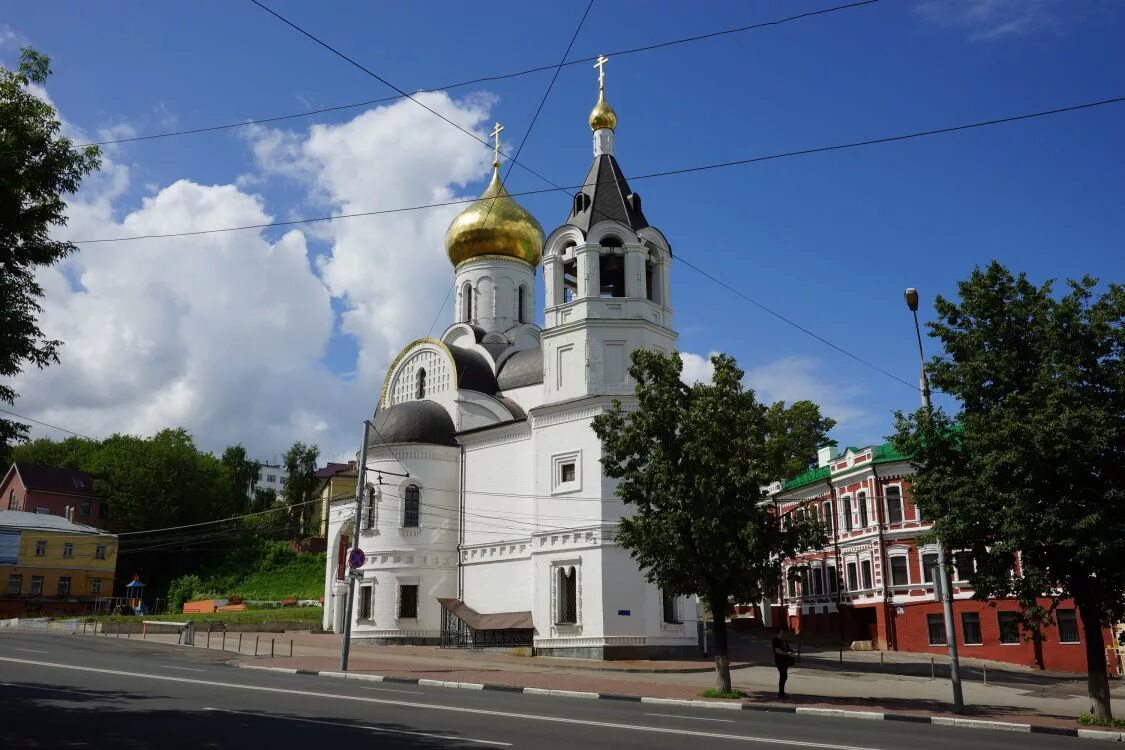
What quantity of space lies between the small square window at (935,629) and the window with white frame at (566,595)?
1311 cm

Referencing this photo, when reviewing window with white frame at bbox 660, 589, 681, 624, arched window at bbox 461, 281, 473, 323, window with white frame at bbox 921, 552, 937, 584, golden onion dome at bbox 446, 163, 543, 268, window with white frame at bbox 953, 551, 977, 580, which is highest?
golden onion dome at bbox 446, 163, 543, 268

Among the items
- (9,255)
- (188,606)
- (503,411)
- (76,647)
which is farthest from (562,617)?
(188,606)

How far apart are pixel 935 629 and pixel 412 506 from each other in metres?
19.3

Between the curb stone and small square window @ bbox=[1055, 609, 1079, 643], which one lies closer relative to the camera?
the curb stone

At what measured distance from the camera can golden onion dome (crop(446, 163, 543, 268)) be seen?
133 feet

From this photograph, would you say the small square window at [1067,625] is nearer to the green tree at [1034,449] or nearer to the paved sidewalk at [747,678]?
the paved sidewalk at [747,678]

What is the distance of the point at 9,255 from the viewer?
36.5 feet

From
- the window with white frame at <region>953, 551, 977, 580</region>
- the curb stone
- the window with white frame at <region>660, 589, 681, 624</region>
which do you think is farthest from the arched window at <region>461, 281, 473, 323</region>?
the window with white frame at <region>953, 551, 977, 580</region>

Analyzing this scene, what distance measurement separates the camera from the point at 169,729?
10547mm

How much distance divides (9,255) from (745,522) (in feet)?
45.8

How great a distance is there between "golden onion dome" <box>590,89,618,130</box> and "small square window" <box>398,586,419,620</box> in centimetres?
1829

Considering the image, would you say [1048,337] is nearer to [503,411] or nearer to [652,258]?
[652,258]

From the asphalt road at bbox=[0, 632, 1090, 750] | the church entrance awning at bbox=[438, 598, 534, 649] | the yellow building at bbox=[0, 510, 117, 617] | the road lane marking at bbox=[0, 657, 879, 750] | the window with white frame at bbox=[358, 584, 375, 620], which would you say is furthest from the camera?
the yellow building at bbox=[0, 510, 117, 617]

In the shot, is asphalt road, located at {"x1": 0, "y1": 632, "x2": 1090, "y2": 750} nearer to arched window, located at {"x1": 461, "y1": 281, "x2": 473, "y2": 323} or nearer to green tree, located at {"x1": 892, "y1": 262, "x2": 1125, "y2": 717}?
green tree, located at {"x1": 892, "y1": 262, "x2": 1125, "y2": 717}
